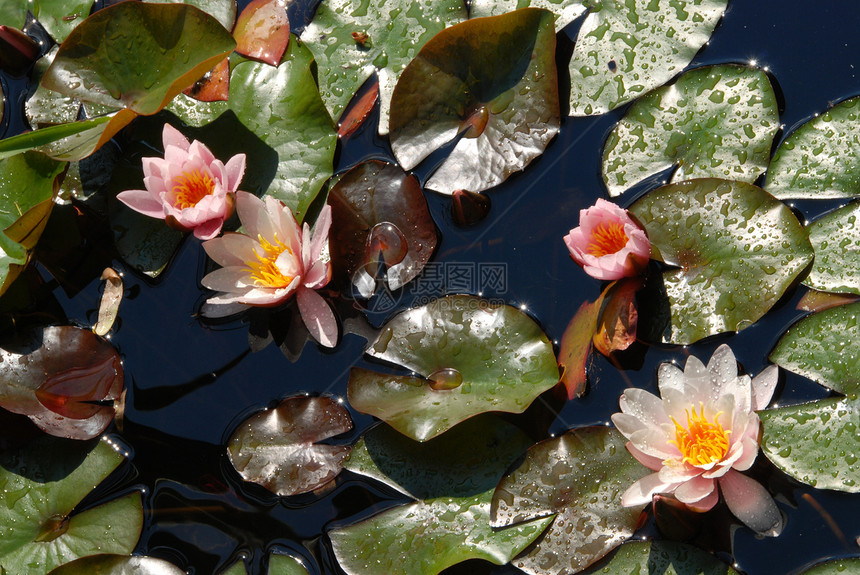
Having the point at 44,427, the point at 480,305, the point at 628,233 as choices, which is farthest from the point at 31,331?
the point at 628,233

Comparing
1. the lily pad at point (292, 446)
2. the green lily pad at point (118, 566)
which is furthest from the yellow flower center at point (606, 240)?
the green lily pad at point (118, 566)

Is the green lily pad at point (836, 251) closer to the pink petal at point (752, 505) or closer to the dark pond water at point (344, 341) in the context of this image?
the dark pond water at point (344, 341)

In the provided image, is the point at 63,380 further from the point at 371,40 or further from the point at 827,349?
the point at 827,349

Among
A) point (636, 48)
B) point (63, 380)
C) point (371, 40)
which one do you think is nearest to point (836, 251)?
point (636, 48)

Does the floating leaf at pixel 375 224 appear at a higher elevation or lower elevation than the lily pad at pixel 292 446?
higher

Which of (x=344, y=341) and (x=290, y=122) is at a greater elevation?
(x=290, y=122)

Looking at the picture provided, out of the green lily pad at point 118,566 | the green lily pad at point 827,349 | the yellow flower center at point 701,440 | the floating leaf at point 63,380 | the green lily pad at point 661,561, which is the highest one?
the green lily pad at point 827,349
